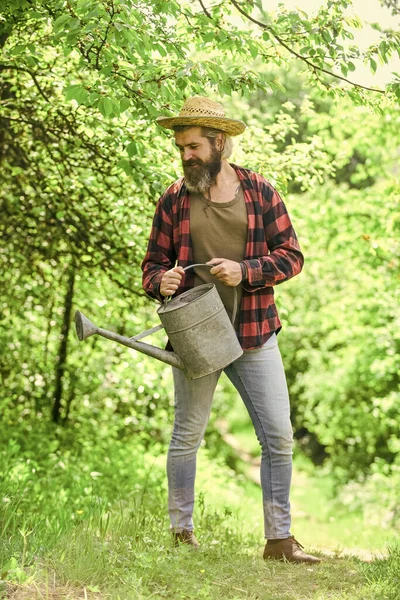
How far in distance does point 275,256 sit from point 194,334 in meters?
0.49

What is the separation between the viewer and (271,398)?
335 centimetres

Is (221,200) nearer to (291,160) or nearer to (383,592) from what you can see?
(383,592)

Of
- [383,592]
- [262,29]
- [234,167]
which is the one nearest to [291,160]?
[262,29]

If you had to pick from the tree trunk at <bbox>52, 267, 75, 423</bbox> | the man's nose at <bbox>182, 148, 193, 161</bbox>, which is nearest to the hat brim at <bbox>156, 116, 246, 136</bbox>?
the man's nose at <bbox>182, 148, 193, 161</bbox>

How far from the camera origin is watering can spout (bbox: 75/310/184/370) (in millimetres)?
3117

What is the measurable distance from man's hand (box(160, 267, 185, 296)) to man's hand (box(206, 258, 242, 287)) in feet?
0.42

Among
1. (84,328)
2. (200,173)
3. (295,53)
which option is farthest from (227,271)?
(295,53)

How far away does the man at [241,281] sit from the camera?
131 inches

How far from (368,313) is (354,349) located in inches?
27.0

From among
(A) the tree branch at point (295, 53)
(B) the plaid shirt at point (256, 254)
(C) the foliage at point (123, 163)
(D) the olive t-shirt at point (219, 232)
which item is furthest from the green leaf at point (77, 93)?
(A) the tree branch at point (295, 53)

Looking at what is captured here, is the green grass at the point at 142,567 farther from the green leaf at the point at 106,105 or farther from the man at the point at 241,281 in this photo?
the green leaf at the point at 106,105

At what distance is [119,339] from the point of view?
123 inches

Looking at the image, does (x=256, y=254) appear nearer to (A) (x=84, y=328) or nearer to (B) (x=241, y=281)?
(B) (x=241, y=281)

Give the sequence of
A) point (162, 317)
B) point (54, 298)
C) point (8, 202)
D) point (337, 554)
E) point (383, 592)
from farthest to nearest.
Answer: point (54, 298)
point (8, 202)
point (337, 554)
point (162, 317)
point (383, 592)
